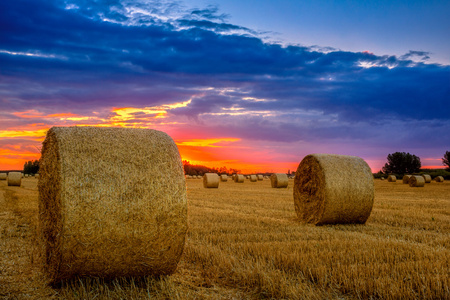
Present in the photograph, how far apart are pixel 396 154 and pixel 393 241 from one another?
8140 cm

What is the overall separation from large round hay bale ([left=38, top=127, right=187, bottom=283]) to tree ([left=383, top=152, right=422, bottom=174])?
81.6 m

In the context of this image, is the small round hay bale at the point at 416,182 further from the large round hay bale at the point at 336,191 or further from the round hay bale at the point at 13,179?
the round hay bale at the point at 13,179

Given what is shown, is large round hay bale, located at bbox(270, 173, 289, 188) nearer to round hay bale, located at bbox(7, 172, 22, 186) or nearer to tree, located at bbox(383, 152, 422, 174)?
round hay bale, located at bbox(7, 172, 22, 186)

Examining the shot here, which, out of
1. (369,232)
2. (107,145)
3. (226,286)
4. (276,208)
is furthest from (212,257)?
(276,208)

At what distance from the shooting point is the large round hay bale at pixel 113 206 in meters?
4.80

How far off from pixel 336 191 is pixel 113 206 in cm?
701

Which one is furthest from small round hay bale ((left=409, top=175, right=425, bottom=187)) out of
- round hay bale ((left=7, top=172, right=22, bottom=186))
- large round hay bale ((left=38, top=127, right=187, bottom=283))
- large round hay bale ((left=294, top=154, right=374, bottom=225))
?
large round hay bale ((left=38, top=127, right=187, bottom=283))

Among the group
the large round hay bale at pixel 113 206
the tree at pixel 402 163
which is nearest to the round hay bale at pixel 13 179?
the large round hay bale at pixel 113 206

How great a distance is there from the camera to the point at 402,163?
265ft

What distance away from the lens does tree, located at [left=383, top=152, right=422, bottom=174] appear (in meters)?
79.6

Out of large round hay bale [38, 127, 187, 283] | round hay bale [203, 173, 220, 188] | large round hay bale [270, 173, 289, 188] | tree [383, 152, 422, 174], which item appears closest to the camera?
large round hay bale [38, 127, 187, 283]

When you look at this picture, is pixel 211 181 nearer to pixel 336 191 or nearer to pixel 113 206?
pixel 336 191

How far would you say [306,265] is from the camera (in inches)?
219

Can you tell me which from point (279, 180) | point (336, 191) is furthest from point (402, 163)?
point (336, 191)
